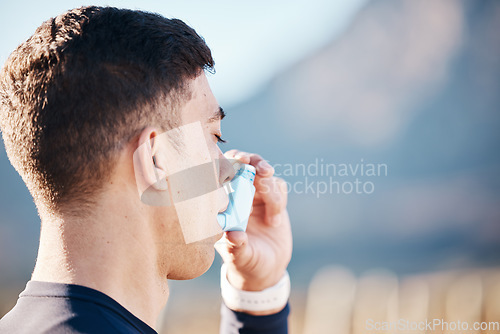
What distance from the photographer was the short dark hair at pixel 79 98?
79cm

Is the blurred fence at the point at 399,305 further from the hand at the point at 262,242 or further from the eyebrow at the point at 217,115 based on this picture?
the eyebrow at the point at 217,115

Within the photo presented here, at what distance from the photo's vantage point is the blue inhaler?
1.21 metres

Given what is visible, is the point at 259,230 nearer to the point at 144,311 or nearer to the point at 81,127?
the point at 144,311

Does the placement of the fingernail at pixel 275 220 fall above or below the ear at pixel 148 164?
below

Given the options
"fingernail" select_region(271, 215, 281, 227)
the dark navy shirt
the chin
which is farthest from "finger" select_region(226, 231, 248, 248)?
the dark navy shirt

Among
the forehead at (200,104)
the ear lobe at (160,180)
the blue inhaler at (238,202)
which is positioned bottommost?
the blue inhaler at (238,202)

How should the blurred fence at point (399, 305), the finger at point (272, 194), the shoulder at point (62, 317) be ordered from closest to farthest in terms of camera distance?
1. the shoulder at point (62, 317)
2. the finger at point (272, 194)
3. the blurred fence at point (399, 305)

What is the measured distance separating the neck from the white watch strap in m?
0.63

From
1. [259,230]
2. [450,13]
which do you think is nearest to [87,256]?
[259,230]

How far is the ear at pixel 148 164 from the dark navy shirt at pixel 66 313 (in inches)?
8.5

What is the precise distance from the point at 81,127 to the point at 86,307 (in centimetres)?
33

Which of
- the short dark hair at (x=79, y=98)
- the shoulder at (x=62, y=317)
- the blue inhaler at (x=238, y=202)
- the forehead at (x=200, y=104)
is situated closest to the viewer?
the shoulder at (x=62, y=317)

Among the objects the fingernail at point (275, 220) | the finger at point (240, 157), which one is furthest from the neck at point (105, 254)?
the fingernail at point (275, 220)

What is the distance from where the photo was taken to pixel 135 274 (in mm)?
828
